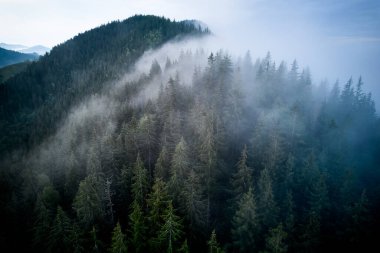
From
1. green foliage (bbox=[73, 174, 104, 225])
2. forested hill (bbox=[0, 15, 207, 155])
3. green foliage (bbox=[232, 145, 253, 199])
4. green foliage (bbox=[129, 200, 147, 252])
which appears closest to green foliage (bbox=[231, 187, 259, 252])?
green foliage (bbox=[232, 145, 253, 199])

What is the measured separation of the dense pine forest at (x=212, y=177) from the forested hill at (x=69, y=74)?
4085 cm

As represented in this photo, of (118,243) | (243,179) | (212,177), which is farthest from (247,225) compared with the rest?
(118,243)

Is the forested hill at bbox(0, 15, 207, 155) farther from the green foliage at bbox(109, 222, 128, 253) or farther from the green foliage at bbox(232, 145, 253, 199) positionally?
the green foliage at bbox(232, 145, 253, 199)

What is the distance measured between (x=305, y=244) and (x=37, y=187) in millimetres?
48787

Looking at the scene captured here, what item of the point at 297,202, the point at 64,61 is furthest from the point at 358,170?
the point at 64,61

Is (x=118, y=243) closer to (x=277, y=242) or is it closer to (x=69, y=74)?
(x=277, y=242)

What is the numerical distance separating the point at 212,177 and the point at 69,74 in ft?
519

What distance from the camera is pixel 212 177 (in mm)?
39531

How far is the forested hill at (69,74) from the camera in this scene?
11956 cm

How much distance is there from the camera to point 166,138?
1871 inches

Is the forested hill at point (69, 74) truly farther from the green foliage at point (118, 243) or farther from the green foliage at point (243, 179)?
the green foliage at point (243, 179)

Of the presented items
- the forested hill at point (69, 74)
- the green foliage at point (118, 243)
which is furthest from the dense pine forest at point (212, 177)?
the forested hill at point (69, 74)

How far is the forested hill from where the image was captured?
4707 inches

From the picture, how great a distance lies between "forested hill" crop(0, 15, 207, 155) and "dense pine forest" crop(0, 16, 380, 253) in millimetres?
40849
